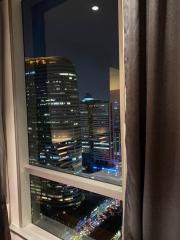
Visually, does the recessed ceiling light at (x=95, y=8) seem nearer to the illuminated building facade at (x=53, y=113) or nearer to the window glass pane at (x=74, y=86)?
the window glass pane at (x=74, y=86)

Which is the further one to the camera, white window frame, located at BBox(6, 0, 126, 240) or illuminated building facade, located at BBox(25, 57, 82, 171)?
white window frame, located at BBox(6, 0, 126, 240)

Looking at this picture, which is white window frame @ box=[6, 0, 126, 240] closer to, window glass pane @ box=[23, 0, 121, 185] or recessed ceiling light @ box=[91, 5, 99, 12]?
window glass pane @ box=[23, 0, 121, 185]

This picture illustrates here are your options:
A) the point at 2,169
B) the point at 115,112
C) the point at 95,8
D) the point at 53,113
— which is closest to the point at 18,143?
the point at 2,169

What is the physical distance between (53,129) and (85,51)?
0.68 meters

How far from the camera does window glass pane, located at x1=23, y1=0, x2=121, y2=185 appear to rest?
1.57m

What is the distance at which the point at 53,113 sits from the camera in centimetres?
202

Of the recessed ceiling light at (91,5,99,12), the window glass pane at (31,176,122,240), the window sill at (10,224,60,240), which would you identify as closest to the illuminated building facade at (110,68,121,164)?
the window glass pane at (31,176,122,240)

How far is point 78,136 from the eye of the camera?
6.01ft

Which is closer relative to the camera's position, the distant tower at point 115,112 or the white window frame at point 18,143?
the distant tower at point 115,112

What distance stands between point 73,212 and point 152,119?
53.0 inches

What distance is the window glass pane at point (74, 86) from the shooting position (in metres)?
Answer: 1.57

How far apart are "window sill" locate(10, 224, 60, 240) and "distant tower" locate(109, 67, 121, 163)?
0.93m

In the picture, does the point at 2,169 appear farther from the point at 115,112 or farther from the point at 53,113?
the point at 115,112

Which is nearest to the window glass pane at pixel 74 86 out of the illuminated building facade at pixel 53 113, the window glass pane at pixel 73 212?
the illuminated building facade at pixel 53 113
